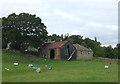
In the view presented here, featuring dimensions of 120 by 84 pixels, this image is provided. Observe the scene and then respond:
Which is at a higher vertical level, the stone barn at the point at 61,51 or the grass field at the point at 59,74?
the stone barn at the point at 61,51

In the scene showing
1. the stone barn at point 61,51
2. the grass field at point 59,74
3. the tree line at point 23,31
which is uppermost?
the tree line at point 23,31

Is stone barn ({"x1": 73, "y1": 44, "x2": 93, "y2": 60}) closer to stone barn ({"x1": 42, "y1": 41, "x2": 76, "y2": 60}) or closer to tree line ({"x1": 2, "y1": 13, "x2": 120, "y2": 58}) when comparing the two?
stone barn ({"x1": 42, "y1": 41, "x2": 76, "y2": 60})

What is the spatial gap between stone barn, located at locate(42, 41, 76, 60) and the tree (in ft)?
12.2

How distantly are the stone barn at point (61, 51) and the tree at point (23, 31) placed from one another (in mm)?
3721

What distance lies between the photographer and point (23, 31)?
50.2 metres

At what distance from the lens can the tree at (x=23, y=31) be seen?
50.0 metres

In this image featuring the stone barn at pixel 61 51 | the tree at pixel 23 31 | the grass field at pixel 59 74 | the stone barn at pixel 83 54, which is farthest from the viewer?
the stone barn at pixel 83 54

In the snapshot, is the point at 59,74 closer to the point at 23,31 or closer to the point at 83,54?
the point at 23,31

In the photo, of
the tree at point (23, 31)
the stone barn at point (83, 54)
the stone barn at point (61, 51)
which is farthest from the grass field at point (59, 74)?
the stone barn at point (83, 54)

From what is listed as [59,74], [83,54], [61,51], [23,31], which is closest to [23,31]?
[23,31]

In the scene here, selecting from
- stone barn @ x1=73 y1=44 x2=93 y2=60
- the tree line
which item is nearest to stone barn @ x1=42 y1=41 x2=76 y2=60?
stone barn @ x1=73 y1=44 x2=93 y2=60

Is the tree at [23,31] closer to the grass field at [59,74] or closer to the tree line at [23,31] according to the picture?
the tree line at [23,31]

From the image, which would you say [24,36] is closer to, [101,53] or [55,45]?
[55,45]

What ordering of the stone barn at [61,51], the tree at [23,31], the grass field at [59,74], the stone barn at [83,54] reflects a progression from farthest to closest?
the stone barn at [83,54] → the stone barn at [61,51] → the tree at [23,31] → the grass field at [59,74]
